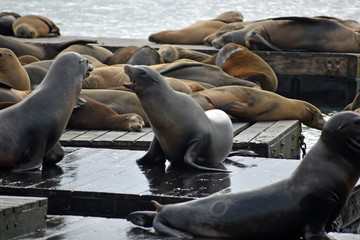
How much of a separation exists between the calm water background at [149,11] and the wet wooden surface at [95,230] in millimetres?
24751

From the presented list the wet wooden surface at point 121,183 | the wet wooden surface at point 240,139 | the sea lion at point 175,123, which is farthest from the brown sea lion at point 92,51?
the sea lion at point 175,123

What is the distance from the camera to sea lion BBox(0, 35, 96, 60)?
11.8 m

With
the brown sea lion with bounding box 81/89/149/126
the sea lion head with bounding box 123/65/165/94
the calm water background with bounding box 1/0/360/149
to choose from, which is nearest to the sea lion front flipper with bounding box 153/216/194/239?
the sea lion head with bounding box 123/65/165/94

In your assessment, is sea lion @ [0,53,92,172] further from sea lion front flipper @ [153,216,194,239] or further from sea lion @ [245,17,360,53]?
sea lion @ [245,17,360,53]

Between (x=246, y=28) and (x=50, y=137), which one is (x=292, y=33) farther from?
(x=50, y=137)

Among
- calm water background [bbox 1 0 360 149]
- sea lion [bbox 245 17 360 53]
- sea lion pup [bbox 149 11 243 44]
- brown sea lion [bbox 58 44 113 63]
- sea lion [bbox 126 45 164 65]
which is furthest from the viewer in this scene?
calm water background [bbox 1 0 360 149]

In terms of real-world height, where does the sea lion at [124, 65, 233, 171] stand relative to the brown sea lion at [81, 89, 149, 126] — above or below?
above

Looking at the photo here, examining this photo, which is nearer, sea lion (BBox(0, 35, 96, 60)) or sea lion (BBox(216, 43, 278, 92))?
sea lion (BBox(216, 43, 278, 92))

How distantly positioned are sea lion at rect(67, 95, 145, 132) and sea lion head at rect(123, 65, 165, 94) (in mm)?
1775

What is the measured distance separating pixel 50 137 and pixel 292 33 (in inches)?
297

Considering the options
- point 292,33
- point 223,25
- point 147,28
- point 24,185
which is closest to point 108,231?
point 24,185

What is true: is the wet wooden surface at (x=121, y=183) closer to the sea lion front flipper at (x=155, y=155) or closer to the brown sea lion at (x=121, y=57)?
the sea lion front flipper at (x=155, y=155)

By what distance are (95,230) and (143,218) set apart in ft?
0.81

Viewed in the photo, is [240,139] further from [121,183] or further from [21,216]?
[21,216]
